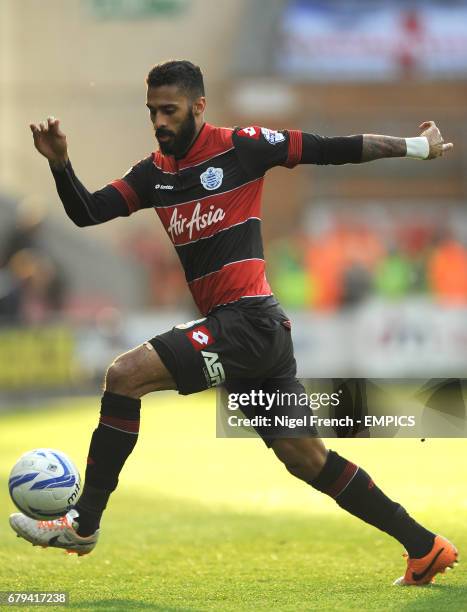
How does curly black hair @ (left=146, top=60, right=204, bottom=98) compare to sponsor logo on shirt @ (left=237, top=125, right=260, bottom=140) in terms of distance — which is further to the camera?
sponsor logo on shirt @ (left=237, top=125, right=260, bottom=140)

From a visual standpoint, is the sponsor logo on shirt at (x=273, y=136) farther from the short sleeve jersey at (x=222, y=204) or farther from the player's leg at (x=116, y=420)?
the player's leg at (x=116, y=420)

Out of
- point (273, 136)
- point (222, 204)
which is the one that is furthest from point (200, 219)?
point (273, 136)

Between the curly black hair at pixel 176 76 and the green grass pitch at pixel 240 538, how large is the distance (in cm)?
187

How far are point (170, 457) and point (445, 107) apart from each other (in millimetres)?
21720

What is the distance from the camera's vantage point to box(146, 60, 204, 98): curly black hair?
539cm

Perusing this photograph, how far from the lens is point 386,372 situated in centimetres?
1667

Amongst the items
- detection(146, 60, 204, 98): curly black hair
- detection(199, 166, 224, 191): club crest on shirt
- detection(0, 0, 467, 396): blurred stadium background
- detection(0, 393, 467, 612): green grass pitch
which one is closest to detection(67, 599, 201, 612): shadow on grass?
detection(0, 393, 467, 612): green grass pitch

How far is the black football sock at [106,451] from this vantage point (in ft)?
17.2

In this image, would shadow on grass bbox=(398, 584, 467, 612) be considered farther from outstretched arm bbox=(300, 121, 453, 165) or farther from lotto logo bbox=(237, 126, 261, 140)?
lotto logo bbox=(237, 126, 261, 140)

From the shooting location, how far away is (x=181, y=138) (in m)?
5.44

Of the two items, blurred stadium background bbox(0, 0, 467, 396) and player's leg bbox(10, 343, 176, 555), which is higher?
blurred stadium background bbox(0, 0, 467, 396)

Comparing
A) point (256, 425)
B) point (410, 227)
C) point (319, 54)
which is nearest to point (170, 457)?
point (256, 425)

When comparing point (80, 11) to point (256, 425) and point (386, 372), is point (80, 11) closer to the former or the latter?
point (386, 372)

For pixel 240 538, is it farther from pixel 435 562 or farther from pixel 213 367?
pixel 213 367
